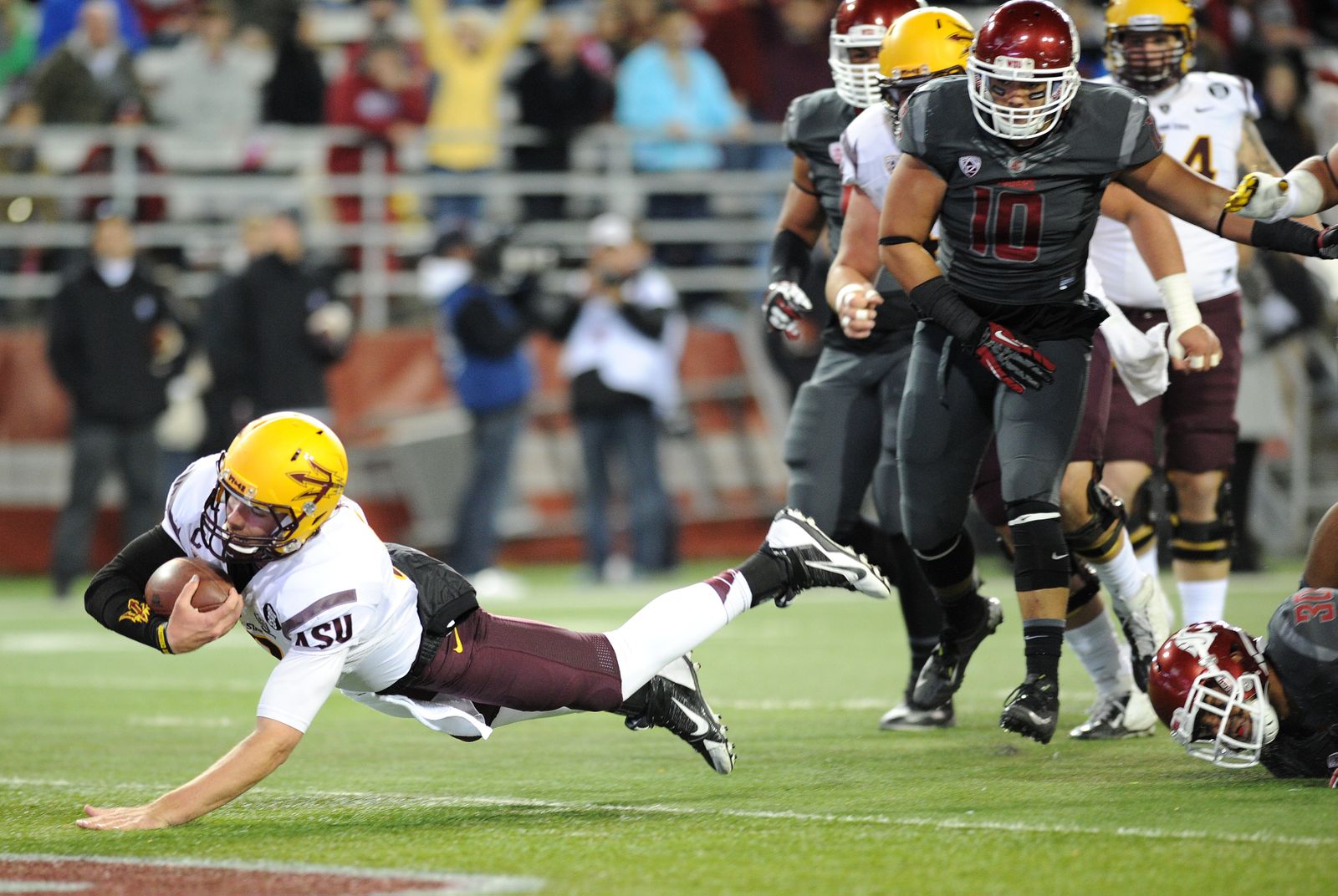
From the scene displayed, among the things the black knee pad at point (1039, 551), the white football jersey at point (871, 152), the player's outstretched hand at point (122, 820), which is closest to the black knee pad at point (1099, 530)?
the black knee pad at point (1039, 551)

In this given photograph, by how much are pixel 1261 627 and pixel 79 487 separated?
6886mm

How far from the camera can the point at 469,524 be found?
37.9ft

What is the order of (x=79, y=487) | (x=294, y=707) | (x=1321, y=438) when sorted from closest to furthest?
(x=294, y=707) → (x=79, y=487) → (x=1321, y=438)

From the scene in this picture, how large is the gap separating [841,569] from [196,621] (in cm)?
178

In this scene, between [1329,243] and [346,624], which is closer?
[346,624]

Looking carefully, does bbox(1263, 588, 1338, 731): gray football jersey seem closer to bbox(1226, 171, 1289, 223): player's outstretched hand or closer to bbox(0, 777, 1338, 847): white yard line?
bbox(0, 777, 1338, 847): white yard line

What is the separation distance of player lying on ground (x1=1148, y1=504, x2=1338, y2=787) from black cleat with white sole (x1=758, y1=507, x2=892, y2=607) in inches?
33.3

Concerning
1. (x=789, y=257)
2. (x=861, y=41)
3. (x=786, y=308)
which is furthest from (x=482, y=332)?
(x=861, y=41)

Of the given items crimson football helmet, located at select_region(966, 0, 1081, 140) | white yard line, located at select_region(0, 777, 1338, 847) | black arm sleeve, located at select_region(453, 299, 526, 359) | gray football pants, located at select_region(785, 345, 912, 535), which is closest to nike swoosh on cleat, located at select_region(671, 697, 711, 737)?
white yard line, located at select_region(0, 777, 1338, 847)

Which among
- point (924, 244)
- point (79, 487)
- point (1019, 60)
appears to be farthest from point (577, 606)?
point (1019, 60)

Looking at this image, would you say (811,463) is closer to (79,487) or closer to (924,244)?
(924,244)

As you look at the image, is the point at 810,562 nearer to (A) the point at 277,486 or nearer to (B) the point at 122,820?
(A) the point at 277,486

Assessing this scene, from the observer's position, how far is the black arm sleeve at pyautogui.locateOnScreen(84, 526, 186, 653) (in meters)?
4.41

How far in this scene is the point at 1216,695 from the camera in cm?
458
